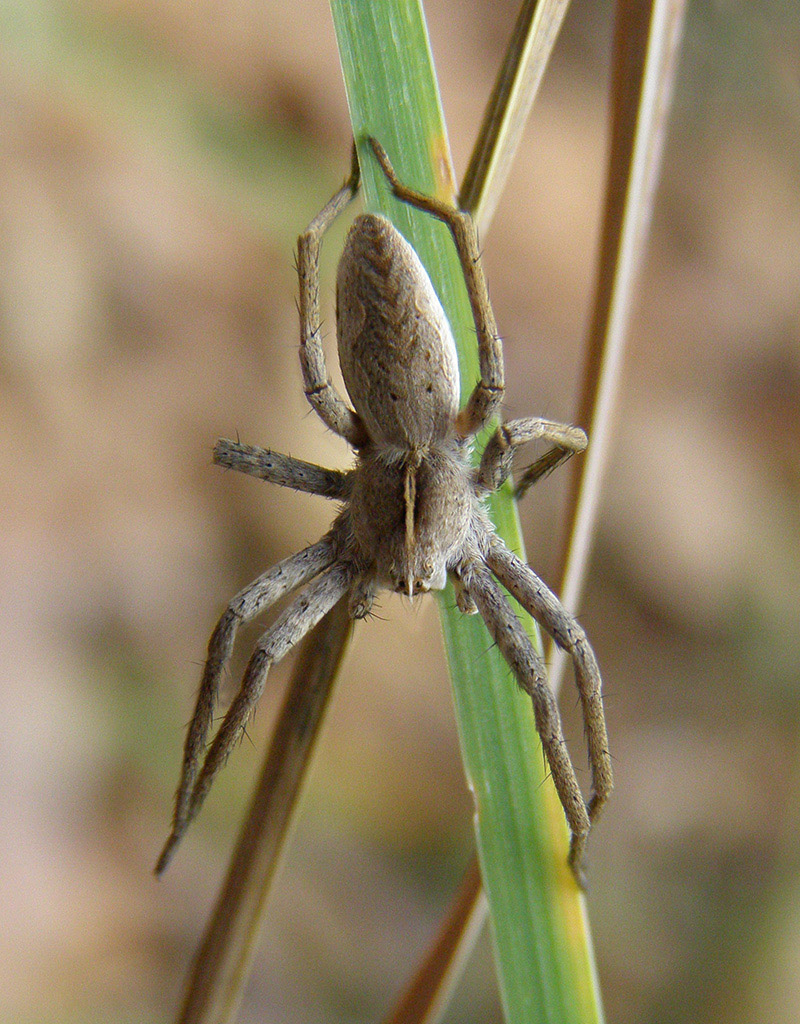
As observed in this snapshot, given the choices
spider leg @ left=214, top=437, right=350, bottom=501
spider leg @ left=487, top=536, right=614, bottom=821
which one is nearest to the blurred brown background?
spider leg @ left=214, top=437, right=350, bottom=501

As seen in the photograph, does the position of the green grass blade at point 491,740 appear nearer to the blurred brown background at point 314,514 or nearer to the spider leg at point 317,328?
the spider leg at point 317,328

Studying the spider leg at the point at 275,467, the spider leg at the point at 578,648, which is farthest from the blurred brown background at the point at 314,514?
the spider leg at the point at 578,648

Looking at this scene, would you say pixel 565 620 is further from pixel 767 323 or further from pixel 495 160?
pixel 767 323

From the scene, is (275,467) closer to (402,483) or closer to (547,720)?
(402,483)

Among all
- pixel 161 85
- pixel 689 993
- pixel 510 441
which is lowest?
pixel 689 993

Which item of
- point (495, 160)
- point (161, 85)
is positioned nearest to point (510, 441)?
point (495, 160)

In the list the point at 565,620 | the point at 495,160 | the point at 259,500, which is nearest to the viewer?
the point at 495,160
